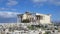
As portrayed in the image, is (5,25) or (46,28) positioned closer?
(5,25)

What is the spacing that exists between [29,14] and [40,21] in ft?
5.24

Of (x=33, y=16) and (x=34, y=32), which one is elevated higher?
(x=33, y=16)

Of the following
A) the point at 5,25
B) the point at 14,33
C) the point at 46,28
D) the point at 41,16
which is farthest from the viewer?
the point at 41,16

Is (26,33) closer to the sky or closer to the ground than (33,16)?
closer to the ground

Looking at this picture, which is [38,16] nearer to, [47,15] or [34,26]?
[47,15]

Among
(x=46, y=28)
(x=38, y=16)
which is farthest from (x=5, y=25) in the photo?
(x=38, y=16)

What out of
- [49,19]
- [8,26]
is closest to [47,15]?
[49,19]

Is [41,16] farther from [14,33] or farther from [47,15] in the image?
[14,33]

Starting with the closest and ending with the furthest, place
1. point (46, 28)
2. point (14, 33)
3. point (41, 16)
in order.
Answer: point (14, 33)
point (46, 28)
point (41, 16)

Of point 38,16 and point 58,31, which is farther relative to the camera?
point 38,16

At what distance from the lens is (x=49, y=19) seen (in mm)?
25422

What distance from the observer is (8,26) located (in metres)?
20.1

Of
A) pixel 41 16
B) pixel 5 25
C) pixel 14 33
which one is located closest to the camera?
pixel 14 33

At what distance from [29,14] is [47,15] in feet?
7.28
